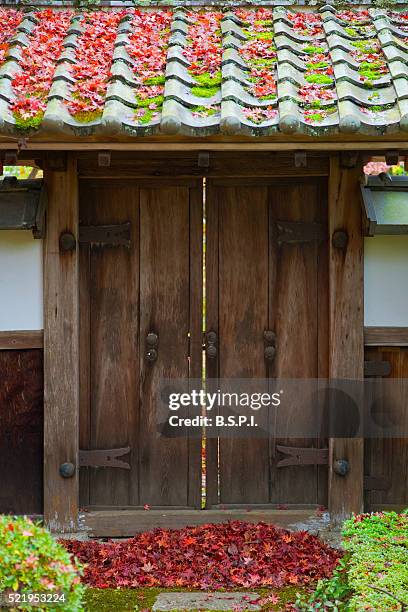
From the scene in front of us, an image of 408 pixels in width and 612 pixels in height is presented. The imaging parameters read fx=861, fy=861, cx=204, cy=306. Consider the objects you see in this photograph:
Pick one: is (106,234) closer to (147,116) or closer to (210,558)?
(147,116)

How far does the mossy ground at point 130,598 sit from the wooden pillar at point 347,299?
1096 mm

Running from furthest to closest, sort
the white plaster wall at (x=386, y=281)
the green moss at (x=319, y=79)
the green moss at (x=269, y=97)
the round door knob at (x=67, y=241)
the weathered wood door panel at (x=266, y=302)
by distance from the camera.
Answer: the weathered wood door panel at (x=266, y=302) < the white plaster wall at (x=386, y=281) < the round door knob at (x=67, y=241) < the green moss at (x=319, y=79) < the green moss at (x=269, y=97)

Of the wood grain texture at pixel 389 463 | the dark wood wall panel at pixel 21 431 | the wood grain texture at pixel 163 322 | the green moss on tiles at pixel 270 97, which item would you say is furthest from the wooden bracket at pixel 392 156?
the dark wood wall panel at pixel 21 431

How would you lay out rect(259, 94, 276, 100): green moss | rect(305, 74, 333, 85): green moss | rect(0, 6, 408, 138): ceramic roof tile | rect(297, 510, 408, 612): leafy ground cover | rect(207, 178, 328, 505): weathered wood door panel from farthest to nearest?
1. rect(207, 178, 328, 505): weathered wood door panel
2. rect(305, 74, 333, 85): green moss
3. rect(259, 94, 276, 100): green moss
4. rect(0, 6, 408, 138): ceramic roof tile
5. rect(297, 510, 408, 612): leafy ground cover

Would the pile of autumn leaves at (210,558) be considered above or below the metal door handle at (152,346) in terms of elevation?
below

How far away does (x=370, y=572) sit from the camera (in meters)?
4.09

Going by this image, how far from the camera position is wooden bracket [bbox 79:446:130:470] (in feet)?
20.0

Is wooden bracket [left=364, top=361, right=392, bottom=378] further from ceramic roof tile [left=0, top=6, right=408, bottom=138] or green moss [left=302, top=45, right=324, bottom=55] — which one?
green moss [left=302, top=45, right=324, bottom=55]

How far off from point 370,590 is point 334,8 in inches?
175

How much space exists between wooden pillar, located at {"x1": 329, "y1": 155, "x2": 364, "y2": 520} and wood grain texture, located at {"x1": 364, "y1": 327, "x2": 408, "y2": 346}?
0.06m

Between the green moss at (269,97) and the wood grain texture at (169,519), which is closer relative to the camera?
the green moss at (269,97)

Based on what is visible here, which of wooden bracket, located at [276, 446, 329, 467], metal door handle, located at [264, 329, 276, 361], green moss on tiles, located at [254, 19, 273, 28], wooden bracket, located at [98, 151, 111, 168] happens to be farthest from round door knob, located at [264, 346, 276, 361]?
green moss on tiles, located at [254, 19, 273, 28]

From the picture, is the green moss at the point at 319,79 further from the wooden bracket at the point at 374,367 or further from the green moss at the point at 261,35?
the wooden bracket at the point at 374,367

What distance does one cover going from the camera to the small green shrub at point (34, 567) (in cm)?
343
